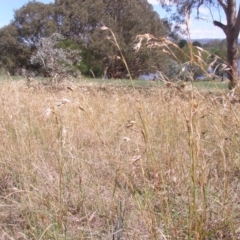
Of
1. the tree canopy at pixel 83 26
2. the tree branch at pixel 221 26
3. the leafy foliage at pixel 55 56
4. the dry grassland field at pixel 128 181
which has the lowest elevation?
the dry grassland field at pixel 128 181

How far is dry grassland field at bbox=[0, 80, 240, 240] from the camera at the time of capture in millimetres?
1475

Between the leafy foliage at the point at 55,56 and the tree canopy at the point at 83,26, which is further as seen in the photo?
the tree canopy at the point at 83,26

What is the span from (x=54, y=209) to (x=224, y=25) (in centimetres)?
1049

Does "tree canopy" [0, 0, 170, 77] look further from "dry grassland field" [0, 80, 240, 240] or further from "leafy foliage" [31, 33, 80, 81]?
"dry grassland field" [0, 80, 240, 240]

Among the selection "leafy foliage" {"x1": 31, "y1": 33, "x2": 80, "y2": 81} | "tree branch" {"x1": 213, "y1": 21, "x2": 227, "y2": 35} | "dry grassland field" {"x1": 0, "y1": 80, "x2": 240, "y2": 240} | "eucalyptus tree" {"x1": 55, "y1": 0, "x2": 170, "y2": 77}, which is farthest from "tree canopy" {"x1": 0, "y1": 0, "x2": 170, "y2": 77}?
"dry grassland field" {"x1": 0, "y1": 80, "x2": 240, "y2": 240}

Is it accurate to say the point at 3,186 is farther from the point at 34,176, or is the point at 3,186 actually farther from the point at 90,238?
the point at 90,238

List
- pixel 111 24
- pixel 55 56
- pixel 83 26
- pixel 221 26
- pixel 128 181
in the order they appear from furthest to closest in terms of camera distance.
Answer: pixel 83 26, pixel 111 24, pixel 221 26, pixel 55 56, pixel 128 181

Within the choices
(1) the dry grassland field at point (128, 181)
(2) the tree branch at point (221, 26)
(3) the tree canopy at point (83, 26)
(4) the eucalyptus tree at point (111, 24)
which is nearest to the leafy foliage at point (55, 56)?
(2) the tree branch at point (221, 26)

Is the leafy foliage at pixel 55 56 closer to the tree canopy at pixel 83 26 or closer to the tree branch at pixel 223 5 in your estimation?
the tree branch at pixel 223 5

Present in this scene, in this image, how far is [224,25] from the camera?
11102mm

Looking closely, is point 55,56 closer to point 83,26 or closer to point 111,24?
point 111,24

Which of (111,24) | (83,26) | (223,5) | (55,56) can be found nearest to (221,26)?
(223,5)

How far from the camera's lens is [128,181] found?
5.46 ft

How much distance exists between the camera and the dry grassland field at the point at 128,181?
1.47 m
